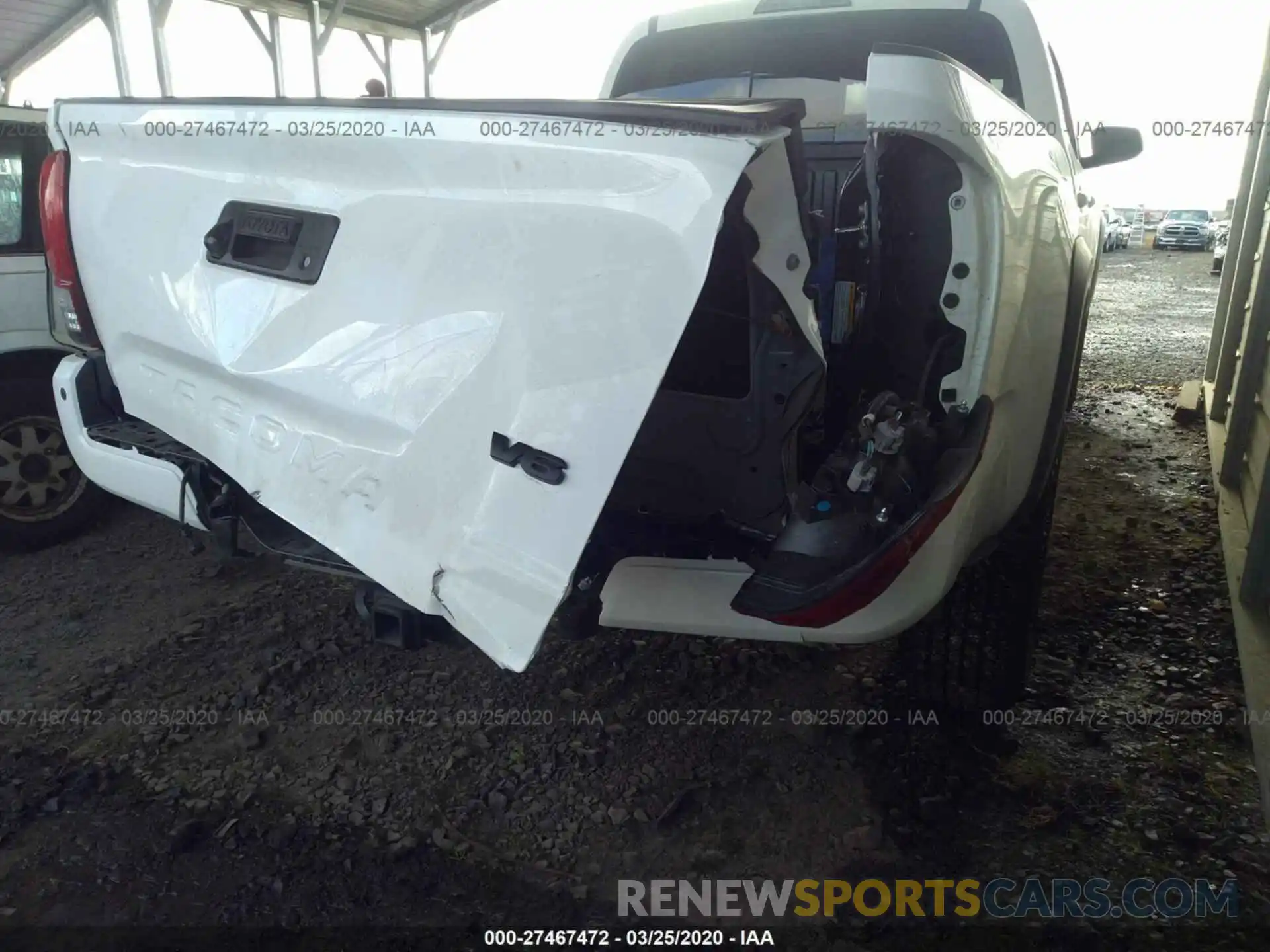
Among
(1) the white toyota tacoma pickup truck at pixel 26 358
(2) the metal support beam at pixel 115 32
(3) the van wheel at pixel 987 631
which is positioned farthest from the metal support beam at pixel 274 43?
(3) the van wheel at pixel 987 631

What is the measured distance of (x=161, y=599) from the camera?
3479mm

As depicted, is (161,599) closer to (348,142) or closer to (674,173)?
(348,142)

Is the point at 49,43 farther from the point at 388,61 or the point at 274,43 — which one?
the point at 388,61

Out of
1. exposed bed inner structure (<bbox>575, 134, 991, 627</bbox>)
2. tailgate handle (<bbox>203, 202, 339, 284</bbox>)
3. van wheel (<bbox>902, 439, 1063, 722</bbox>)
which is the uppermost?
tailgate handle (<bbox>203, 202, 339, 284</bbox>)

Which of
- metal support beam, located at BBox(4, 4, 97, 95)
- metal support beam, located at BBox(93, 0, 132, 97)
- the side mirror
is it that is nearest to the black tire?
the side mirror

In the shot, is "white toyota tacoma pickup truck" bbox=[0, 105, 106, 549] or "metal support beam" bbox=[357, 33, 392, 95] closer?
"white toyota tacoma pickup truck" bbox=[0, 105, 106, 549]

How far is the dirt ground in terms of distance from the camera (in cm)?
205

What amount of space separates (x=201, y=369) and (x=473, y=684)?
1.32 meters

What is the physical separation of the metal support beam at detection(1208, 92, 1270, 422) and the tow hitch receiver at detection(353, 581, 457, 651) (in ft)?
16.1

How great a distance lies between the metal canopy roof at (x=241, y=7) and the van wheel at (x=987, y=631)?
1067 cm

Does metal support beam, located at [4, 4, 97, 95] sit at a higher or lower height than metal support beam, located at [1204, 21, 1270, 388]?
higher

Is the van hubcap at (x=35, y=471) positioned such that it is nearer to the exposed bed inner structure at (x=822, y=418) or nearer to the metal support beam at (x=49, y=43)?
the exposed bed inner structure at (x=822, y=418)

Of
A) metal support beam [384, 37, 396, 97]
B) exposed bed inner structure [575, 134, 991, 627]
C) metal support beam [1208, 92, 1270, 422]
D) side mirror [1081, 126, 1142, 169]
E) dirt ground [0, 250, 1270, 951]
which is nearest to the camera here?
exposed bed inner structure [575, 134, 991, 627]

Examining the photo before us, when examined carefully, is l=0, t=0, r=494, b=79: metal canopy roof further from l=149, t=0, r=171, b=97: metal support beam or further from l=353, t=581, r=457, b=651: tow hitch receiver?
l=353, t=581, r=457, b=651: tow hitch receiver
